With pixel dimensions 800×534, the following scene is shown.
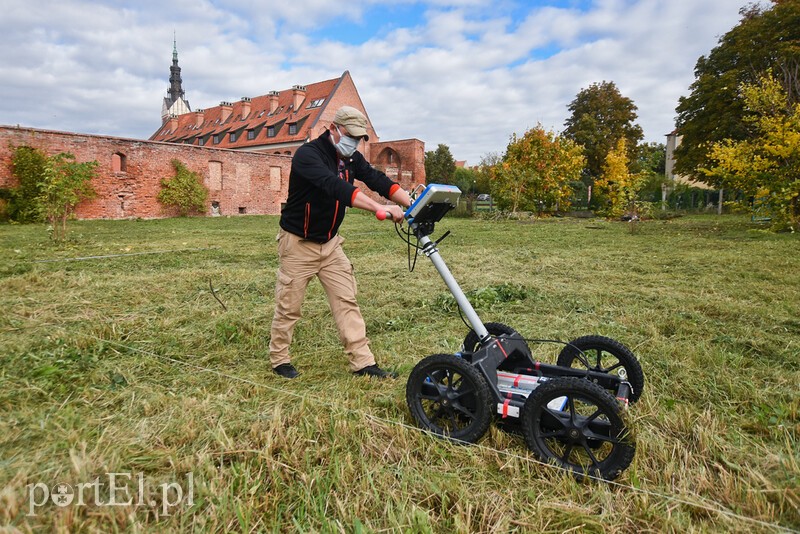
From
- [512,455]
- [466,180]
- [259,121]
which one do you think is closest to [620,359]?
[512,455]

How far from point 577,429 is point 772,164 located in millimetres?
15558

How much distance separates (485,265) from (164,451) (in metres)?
7.03

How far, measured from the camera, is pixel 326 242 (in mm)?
3580

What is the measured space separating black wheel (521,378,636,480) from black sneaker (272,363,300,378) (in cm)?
183

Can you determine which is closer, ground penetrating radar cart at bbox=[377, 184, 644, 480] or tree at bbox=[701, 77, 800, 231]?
ground penetrating radar cart at bbox=[377, 184, 644, 480]

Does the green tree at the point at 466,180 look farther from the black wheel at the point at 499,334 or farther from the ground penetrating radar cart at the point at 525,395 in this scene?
the ground penetrating radar cart at the point at 525,395

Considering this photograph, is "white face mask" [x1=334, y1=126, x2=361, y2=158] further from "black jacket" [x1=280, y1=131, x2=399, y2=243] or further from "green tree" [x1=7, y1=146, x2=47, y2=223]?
"green tree" [x1=7, y1=146, x2=47, y2=223]

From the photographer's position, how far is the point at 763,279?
6.82m

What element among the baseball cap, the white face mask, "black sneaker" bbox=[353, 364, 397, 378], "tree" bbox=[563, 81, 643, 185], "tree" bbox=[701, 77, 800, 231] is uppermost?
"tree" bbox=[563, 81, 643, 185]

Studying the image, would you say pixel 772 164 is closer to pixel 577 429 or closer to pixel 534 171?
pixel 534 171

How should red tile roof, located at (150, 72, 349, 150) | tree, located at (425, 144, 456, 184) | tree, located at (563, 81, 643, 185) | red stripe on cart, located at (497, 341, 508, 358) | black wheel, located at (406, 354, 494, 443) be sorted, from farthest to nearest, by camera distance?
tree, located at (425, 144, 456, 184)
red tile roof, located at (150, 72, 349, 150)
tree, located at (563, 81, 643, 185)
red stripe on cart, located at (497, 341, 508, 358)
black wheel, located at (406, 354, 494, 443)

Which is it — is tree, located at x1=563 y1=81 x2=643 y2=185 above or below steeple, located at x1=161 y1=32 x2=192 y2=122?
below

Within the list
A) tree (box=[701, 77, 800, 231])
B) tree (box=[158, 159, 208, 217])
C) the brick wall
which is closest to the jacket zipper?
tree (box=[701, 77, 800, 231])

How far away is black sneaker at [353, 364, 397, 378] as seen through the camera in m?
3.44
